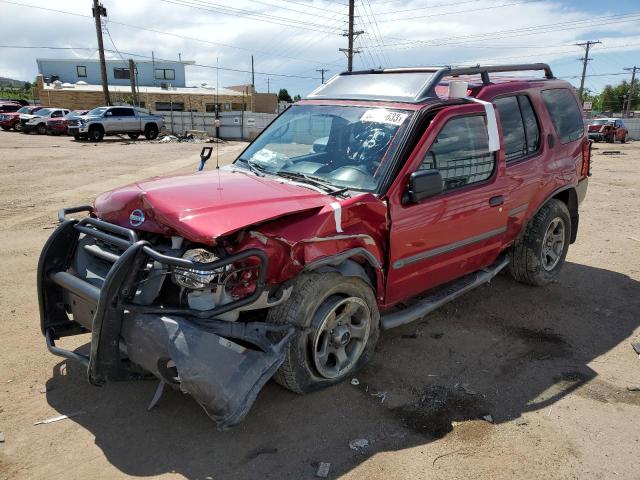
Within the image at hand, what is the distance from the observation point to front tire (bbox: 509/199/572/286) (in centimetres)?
523

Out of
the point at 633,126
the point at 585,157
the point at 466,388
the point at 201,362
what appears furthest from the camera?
the point at 633,126

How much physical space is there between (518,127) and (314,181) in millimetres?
2277

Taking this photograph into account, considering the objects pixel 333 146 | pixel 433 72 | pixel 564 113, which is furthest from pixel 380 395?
pixel 564 113

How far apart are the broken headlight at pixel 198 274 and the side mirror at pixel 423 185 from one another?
4.73 feet

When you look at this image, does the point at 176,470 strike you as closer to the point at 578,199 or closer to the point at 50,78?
the point at 578,199

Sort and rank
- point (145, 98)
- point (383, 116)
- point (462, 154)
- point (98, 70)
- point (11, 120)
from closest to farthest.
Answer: point (383, 116)
point (462, 154)
point (11, 120)
point (145, 98)
point (98, 70)

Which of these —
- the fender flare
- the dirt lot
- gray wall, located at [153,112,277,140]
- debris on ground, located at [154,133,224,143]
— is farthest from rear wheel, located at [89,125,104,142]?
the fender flare

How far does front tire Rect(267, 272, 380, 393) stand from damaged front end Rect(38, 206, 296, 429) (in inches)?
4.3

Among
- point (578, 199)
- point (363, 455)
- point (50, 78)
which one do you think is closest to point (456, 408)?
point (363, 455)

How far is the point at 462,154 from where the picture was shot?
4.19 meters

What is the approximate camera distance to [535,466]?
288 cm

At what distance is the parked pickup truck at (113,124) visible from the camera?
26.5 meters

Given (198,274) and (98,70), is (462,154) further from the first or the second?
(98,70)

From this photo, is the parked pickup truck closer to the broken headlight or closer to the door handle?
the door handle
